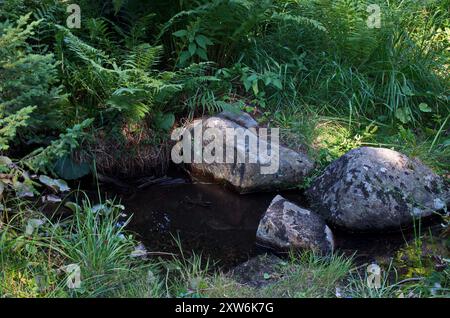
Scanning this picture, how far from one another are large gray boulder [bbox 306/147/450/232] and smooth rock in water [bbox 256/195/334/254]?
0.94 feet

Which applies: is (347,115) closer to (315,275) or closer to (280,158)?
(280,158)

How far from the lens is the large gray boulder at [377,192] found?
4.65 m

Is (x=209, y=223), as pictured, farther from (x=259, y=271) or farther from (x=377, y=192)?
(x=377, y=192)

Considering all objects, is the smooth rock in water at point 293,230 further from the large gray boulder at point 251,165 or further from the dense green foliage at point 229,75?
the large gray boulder at point 251,165

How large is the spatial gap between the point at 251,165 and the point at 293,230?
1.00 meters

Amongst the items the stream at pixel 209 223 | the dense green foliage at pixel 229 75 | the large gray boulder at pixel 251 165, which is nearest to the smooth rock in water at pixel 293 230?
the stream at pixel 209 223

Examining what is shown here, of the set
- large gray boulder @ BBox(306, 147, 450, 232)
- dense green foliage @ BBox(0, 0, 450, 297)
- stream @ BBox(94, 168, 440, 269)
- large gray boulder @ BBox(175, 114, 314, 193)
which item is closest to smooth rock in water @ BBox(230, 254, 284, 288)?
stream @ BBox(94, 168, 440, 269)

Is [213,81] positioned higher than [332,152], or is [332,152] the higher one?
[213,81]

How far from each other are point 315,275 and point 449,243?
1.04 metres

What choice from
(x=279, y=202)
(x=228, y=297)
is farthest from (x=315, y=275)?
(x=279, y=202)

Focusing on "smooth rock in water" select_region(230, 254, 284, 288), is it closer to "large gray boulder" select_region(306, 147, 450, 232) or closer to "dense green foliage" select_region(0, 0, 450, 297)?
"dense green foliage" select_region(0, 0, 450, 297)

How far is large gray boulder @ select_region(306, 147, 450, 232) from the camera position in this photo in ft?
15.3

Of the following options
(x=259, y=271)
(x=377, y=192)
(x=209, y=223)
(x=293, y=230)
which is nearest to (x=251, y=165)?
(x=209, y=223)

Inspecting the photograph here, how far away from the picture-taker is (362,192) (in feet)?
15.4
